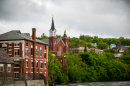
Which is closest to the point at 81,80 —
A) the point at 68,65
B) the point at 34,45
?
the point at 68,65

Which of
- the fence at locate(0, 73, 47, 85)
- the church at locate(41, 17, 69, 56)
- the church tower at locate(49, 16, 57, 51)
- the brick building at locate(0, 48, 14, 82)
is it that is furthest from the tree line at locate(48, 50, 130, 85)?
the brick building at locate(0, 48, 14, 82)

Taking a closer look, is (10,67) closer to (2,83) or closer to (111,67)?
(2,83)

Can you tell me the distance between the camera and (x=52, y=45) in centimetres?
17812

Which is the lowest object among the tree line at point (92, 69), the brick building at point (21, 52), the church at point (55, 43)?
the tree line at point (92, 69)

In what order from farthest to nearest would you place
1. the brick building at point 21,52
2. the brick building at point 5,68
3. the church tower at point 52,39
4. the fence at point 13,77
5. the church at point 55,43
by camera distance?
the church at point 55,43
the church tower at point 52,39
the brick building at point 21,52
the brick building at point 5,68
the fence at point 13,77

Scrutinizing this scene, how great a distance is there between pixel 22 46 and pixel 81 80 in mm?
64047

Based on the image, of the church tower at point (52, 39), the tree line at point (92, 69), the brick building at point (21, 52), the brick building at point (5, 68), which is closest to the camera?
the brick building at point (5, 68)

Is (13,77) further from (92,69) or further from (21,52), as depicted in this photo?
(92,69)

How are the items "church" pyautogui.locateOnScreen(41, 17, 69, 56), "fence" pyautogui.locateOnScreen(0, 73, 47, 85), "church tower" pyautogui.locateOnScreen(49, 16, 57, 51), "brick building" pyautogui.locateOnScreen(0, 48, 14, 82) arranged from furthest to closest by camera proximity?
1. "church" pyautogui.locateOnScreen(41, 17, 69, 56)
2. "church tower" pyautogui.locateOnScreen(49, 16, 57, 51)
3. "brick building" pyautogui.locateOnScreen(0, 48, 14, 82)
4. "fence" pyautogui.locateOnScreen(0, 73, 47, 85)

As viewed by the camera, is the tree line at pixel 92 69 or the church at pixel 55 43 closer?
the tree line at pixel 92 69

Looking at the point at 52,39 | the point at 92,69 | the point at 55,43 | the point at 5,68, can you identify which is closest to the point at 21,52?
the point at 5,68

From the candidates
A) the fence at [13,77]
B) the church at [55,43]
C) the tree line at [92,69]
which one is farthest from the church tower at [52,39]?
the fence at [13,77]

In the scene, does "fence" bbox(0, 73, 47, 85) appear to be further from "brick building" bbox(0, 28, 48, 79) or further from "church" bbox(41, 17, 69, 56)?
"church" bbox(41, 17, 69, 56)

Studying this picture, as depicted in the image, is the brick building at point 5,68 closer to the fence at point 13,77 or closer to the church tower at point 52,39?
the fence at point 13,77
